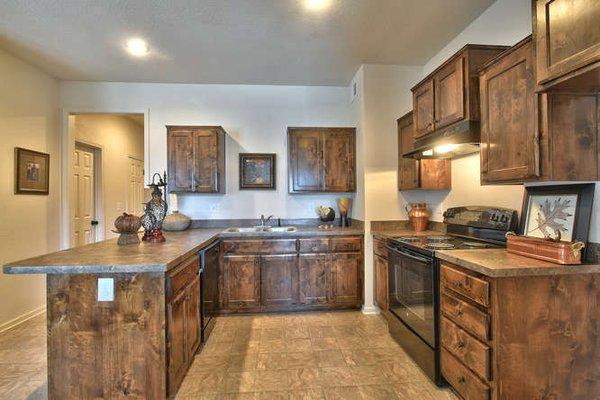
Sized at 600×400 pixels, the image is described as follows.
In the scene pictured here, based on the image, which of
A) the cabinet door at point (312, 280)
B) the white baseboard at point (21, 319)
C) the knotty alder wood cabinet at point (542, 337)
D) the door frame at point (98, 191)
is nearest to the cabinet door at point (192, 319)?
the cabinet door at point (312, 280)

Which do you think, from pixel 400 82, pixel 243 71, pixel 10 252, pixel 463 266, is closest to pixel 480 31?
pixel 400 82

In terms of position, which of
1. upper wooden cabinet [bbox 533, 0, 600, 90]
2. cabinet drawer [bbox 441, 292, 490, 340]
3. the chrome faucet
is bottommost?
cabinet drawer [bbox 441, 292, 490, 340]

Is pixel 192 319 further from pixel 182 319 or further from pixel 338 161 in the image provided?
pixel 338 161

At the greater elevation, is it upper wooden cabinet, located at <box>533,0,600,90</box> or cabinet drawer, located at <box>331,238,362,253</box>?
upper wooden cabinet, located at <box>533,0,600,90</box>

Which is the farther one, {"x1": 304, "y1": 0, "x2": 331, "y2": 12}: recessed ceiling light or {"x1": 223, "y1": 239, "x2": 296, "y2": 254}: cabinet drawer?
{"x1": 223, "y1": 239, "x2": 296, "y2": 254}: cabinet drawer

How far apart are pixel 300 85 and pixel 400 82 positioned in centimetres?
127

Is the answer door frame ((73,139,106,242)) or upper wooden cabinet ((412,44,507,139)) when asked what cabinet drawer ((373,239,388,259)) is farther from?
door frame ((73,139,106,242))

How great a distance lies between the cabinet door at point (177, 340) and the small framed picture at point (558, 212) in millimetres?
2259

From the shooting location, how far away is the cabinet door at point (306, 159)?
12.2ft

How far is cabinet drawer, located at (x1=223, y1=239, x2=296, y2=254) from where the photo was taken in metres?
3.34

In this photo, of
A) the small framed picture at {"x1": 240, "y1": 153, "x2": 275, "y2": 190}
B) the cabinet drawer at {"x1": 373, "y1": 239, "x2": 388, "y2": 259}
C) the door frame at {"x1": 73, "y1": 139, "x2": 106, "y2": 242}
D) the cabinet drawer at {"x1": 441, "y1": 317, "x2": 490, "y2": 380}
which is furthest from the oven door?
the door frame at {"x1": 73, "y1": 139, "x2": 106, "y2": 242}

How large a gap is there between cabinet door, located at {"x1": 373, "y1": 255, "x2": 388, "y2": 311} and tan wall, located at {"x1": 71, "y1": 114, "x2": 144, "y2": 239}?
4134 millimetres

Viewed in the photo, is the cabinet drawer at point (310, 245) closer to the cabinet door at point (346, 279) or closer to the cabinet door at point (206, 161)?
the cabinet door at point (346, 279)

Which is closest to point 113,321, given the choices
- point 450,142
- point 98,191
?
point 450,142
